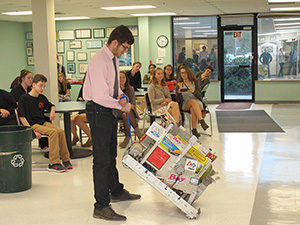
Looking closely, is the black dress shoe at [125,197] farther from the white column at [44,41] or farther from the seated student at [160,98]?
the white column at [44,41]

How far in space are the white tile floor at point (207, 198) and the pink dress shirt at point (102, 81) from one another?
1045mm

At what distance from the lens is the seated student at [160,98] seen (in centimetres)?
771

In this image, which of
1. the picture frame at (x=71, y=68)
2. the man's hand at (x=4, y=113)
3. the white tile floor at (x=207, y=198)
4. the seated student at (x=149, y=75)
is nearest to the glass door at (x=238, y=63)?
the seated student at (x=149, y=75)

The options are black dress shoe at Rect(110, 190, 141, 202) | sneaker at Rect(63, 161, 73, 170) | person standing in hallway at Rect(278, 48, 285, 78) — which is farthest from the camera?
person standing in hallway at Rect(278, 48, 285, 78)

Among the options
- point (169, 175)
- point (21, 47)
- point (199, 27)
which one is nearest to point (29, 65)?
point (21, 47)

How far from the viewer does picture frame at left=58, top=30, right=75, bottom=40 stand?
14.2 metres

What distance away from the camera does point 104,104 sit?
155 inches

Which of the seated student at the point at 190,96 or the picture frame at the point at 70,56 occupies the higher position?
the picture frame at the point at 70,56

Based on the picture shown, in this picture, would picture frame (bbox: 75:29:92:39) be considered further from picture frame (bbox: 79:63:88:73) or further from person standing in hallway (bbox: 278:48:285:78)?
person standing in hallway (bbox: 278:48:285:78)

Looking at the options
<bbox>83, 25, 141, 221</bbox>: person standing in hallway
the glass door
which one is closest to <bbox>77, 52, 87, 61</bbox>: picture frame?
the glass door

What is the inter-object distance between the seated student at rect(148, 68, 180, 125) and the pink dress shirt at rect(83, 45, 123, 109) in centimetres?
366

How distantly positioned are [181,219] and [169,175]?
0.39 m

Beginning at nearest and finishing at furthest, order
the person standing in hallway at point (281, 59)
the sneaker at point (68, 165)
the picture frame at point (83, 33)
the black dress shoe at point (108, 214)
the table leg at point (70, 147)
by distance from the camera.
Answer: the black dress shoe at point (108, 214) → the sneaker at point (68, 165) → the table leg at point (70, 147) → the person standing in hallway at point (281, 59) → the picture frame at point (83, 33)

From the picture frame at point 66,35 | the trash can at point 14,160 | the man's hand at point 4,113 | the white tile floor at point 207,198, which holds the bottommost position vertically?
the white tile floor at point 207,198
